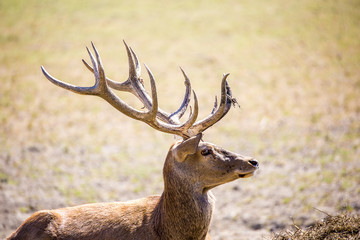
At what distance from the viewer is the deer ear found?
15.0ft

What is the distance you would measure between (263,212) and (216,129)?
5130mm

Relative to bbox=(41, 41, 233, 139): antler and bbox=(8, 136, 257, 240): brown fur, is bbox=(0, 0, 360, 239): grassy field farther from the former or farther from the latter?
bbox=(41, 41, 233, 139): antler

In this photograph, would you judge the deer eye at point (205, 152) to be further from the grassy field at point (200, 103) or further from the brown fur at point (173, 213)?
the grassy field at point (200, 103)

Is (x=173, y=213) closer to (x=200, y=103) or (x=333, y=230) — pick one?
(x=333, y=230)

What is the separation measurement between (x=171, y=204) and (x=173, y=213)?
4.2 inches

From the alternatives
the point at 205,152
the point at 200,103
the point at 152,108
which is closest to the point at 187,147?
the point at 205,152

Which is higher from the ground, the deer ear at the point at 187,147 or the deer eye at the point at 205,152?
the deer ear at the point at 187,147

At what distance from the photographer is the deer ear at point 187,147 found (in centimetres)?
457

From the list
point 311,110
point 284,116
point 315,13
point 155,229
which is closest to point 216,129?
point 284,116

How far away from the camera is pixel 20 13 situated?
26.9m

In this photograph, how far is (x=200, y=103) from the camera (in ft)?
49.9

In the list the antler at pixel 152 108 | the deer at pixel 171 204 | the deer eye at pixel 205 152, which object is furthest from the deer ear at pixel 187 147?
the antler at pixel 152 108

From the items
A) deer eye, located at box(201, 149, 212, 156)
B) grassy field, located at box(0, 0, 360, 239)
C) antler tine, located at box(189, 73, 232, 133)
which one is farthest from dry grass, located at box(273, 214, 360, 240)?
antler tine, located at box(189, 73, 232, 133)

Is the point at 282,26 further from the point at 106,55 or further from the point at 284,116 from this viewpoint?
the point at 284,116
